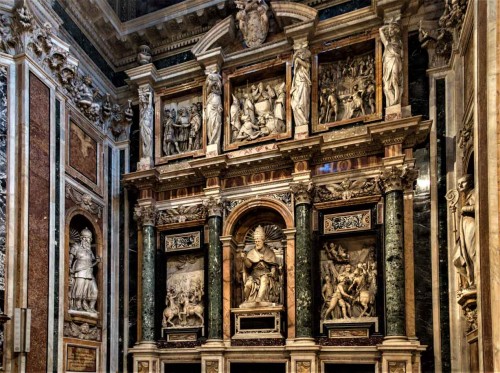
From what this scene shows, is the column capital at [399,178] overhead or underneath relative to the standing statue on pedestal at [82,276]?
overhead

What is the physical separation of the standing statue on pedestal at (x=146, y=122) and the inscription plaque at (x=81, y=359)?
4.67m

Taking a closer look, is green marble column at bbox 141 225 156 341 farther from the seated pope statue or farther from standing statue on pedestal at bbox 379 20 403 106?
standing statue on pedestal at bbox 379 20 403 106

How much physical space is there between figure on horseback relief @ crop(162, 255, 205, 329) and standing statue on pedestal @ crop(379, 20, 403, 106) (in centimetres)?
562

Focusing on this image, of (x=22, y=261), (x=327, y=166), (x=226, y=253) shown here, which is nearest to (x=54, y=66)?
(x=22, y=261)

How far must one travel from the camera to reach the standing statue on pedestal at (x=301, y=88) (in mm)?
11414

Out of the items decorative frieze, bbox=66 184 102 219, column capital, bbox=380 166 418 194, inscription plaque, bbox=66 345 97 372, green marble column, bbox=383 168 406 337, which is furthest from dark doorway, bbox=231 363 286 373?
decorative frieze, bbox=66 184 102 219

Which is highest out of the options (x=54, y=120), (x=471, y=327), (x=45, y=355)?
(x=54, y=120)

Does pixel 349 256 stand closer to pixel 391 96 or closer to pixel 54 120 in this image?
pixel 391 96

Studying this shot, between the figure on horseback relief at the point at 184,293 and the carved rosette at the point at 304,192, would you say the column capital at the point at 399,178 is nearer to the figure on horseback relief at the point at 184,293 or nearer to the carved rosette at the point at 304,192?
the carved rosette at the point at 304,192

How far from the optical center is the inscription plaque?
1062 cm

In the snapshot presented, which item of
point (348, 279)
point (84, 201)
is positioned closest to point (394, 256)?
point (348, 279)

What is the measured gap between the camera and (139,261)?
1245 cm

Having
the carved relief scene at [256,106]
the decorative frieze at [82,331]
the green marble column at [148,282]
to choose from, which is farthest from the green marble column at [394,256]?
the decorative frieze at [82,331]

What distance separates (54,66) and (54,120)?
1.14 meters
